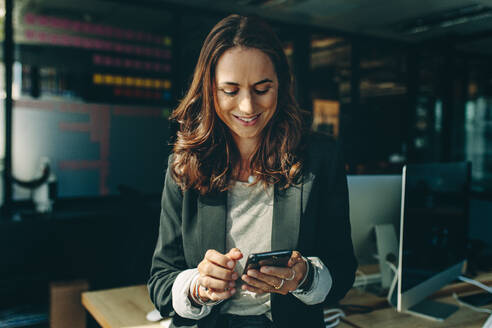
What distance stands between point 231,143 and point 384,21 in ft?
14.4

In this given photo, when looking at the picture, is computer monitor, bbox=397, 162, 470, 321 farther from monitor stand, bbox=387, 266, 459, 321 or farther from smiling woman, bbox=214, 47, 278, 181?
smiling woman, bbox=214, 47, 278, 181

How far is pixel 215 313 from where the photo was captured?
3.47 ft

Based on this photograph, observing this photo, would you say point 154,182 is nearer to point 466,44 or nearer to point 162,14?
point 162,14

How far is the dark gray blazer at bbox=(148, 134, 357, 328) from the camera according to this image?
1.05 m

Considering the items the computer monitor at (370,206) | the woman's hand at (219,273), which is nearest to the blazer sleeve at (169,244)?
the woman's hand at (219,273)

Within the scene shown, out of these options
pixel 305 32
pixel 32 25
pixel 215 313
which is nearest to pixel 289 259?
pixel 215 313

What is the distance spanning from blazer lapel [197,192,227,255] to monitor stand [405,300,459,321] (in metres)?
0.90

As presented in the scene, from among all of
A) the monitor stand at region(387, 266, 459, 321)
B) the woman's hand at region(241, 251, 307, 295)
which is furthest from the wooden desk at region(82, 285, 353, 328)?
→ the woman's hand at region(241, 251, 307, 295)

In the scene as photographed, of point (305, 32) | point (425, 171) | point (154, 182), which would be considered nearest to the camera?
point (425, 171)

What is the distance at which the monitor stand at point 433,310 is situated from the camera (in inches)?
59.6

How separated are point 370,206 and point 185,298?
102 centimetres

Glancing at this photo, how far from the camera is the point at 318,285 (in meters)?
0.99

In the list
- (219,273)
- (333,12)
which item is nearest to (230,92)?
(219,273)

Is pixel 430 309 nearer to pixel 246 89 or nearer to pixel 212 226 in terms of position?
pixel 212 226
